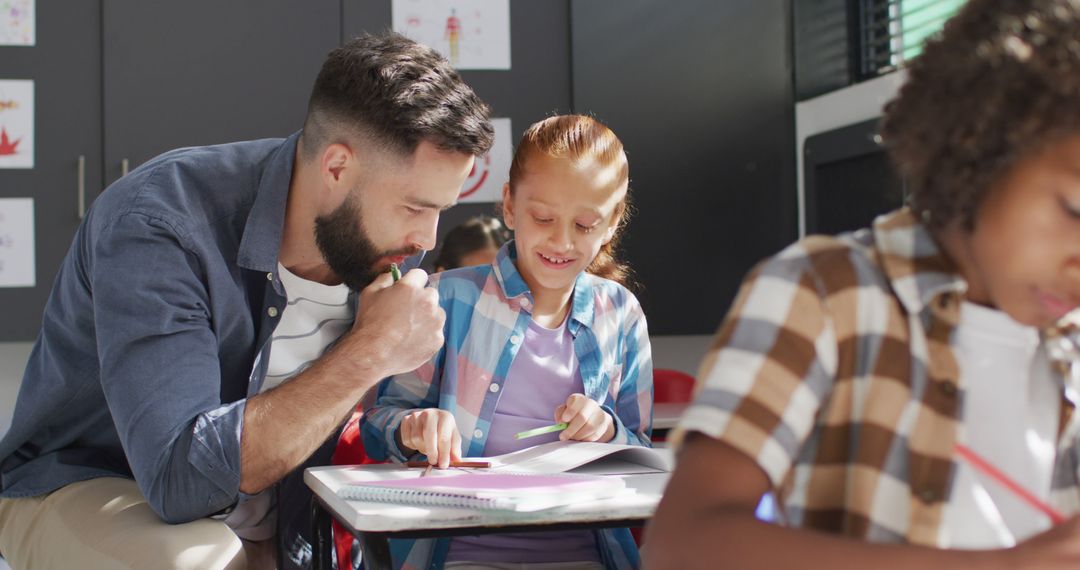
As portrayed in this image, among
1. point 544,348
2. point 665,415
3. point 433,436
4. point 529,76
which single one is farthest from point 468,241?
point 433,436

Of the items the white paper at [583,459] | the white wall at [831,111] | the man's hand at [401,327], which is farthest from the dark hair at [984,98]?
the white wall at [831,111]

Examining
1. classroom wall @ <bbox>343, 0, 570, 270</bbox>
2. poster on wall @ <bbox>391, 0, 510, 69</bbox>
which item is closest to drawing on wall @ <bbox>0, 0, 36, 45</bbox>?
poster on wall @ <bbox>391, 0, 510, 69</bbox>

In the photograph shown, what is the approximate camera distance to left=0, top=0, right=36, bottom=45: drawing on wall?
11.6ft

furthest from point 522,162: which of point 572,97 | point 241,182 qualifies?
point 572,97

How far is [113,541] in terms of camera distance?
160 centimetres

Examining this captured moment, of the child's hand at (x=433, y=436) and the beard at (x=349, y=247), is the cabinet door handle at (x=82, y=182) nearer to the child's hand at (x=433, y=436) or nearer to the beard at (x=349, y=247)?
the beard at (x=349, y=247)

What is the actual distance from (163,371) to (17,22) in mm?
2506

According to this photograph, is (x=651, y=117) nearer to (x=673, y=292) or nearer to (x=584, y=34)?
(x=584, y=34)

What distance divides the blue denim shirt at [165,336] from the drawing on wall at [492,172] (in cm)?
182

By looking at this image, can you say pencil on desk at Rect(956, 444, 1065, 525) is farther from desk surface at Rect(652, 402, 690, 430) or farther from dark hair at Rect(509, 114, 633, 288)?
desk surface at Rect(652, 402, 690, 430)

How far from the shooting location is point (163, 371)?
1563 millimetres

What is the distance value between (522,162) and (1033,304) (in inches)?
52.7

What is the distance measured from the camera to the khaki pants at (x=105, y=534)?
1537mm

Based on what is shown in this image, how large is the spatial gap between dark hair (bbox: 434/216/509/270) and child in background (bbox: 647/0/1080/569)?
245cm
